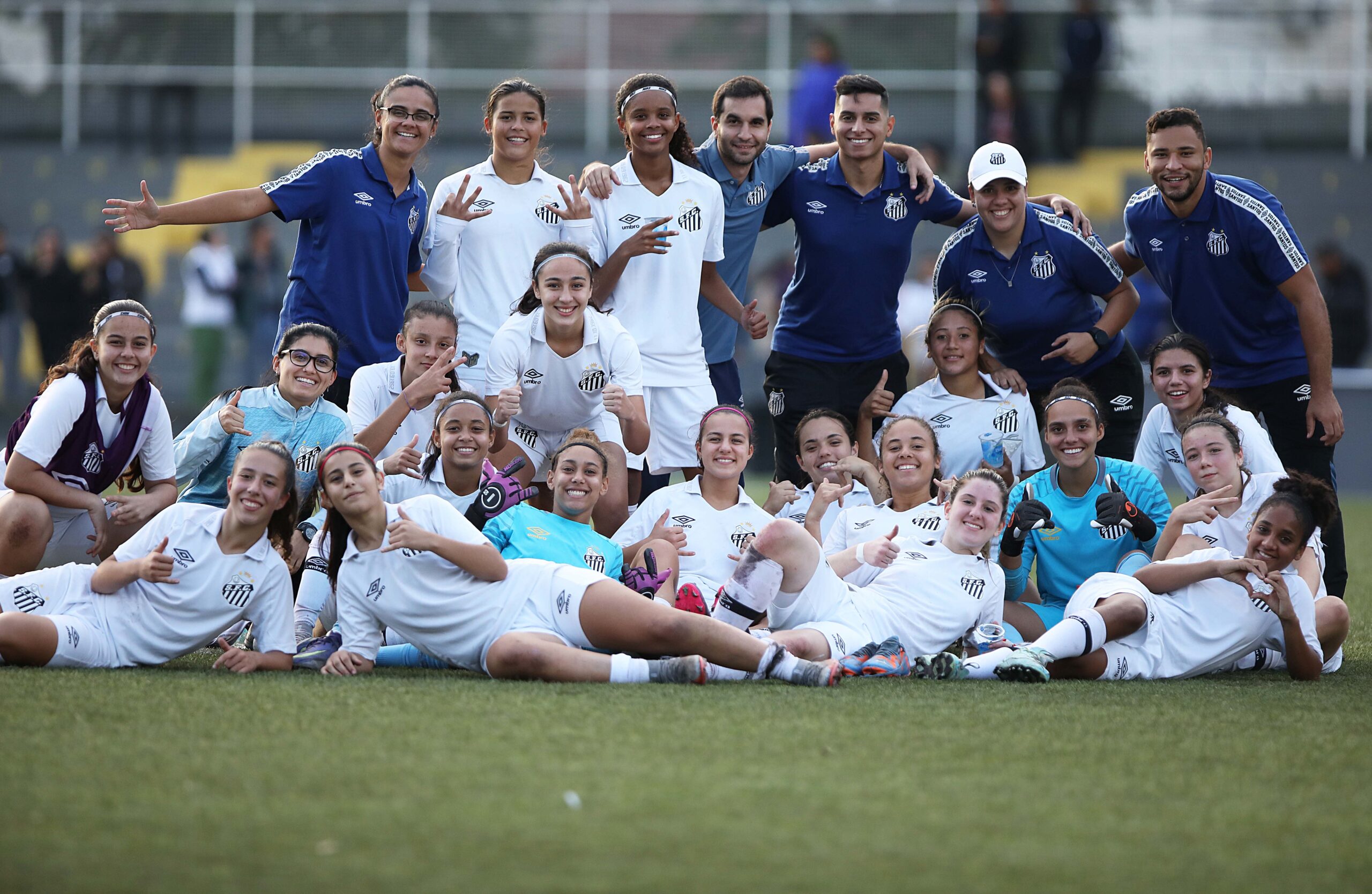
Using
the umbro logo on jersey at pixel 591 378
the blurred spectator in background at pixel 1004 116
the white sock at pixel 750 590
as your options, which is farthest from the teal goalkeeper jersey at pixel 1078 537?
the blurred spectator in background at pixel 1004 116

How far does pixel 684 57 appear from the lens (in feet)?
56.0

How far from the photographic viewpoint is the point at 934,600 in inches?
213

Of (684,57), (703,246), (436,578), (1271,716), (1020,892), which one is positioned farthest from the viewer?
(684,57)

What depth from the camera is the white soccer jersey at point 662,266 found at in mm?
6469

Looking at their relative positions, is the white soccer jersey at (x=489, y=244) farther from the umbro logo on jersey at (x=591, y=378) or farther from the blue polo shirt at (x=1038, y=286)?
the blue polo shirt at (x=1038, y=286)

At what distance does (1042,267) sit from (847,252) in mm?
901

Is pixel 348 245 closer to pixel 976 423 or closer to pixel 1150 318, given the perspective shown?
pixel 976 423

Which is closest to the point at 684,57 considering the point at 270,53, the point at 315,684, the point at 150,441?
the point at 270,53

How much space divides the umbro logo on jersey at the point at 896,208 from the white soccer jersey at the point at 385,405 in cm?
221

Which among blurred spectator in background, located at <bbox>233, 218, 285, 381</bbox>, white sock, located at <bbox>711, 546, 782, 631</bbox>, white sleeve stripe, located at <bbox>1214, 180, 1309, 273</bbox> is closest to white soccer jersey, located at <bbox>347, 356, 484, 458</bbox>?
white sock, located at <bbox>711, 546, 782, 631</bbox>

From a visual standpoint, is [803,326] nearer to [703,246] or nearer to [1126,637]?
[703,246]

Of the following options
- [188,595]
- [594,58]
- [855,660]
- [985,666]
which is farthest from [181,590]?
[594,58]

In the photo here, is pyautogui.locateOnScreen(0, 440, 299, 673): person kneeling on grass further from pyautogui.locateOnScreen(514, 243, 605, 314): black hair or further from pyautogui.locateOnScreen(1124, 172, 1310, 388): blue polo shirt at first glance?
pyautogui.locateOnScreen(1124, 172, 1310, 388): blue polo shirt

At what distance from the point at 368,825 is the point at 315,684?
1.78 m
